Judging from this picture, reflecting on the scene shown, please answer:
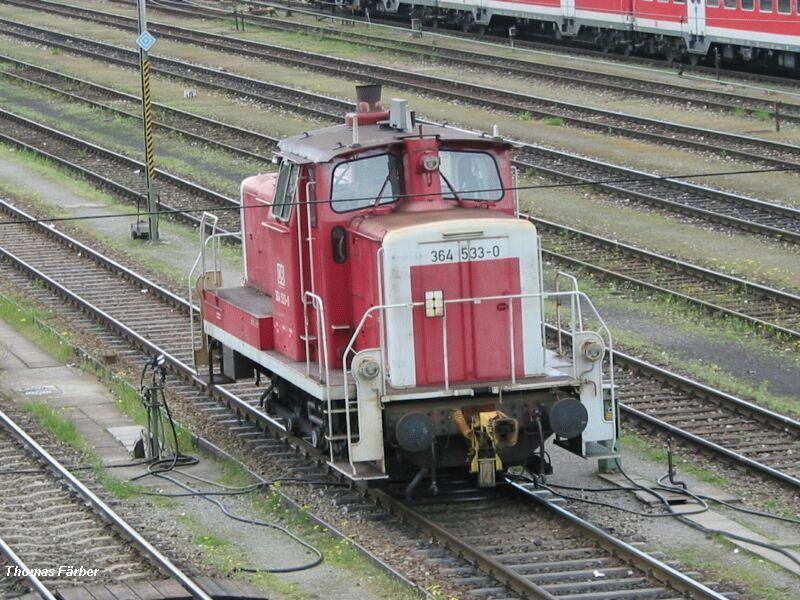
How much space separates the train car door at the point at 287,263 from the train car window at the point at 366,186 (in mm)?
413

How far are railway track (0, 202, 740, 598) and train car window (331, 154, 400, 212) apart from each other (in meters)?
2.53

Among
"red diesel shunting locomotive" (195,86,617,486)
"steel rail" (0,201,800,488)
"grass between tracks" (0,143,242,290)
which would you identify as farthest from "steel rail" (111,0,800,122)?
"red diesel shunting locomotive" (195,86,617,486)

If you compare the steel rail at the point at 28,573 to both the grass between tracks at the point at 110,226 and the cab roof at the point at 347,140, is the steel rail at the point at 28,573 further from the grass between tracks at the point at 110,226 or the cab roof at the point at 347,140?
the grass between tracks at the point at 110,226

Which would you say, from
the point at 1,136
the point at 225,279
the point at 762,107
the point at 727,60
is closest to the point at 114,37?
the point at 1,136

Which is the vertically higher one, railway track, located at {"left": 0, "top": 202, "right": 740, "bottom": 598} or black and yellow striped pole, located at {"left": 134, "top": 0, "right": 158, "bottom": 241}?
black and yellow striped pole, located at {"left": 134, "top": 0, "right": 158, "bottom": 241}

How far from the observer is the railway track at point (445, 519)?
39.4ft

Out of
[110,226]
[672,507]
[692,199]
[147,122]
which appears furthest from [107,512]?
[692,199]

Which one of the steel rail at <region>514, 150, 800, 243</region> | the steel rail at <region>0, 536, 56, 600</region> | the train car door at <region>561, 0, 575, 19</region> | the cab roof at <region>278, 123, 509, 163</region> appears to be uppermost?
the train car door at <region>561, 0, 575, 19</region>

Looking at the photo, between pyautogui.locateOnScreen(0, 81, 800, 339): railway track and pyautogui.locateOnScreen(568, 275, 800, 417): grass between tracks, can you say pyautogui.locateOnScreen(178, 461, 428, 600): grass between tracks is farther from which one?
pyautogui.locateOnScreen(568, 275, 800, 417): grass between tracks

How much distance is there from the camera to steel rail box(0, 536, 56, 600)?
11765 millimetres

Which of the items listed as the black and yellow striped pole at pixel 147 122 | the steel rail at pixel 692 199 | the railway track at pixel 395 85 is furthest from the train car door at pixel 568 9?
the black and yellow striped pole at pixel 147 122

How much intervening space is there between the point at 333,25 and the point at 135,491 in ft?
139

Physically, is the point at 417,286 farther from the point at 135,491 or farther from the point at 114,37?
the point at 114,37

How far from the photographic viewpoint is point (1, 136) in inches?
1474
